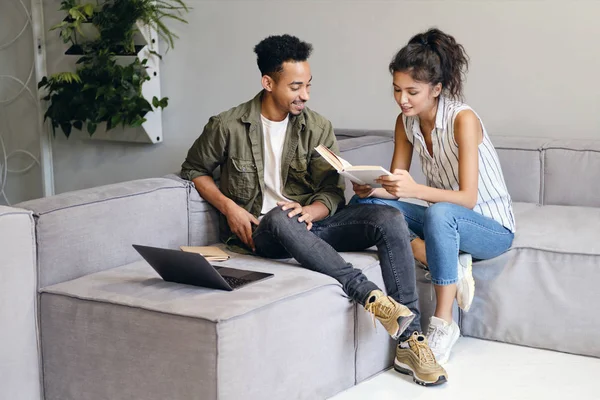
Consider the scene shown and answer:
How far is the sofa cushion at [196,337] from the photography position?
6.72 feet

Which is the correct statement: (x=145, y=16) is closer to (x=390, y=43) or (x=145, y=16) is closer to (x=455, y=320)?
(x=390, y=43)

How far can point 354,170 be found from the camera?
2547 millimetres

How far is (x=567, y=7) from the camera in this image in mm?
3486

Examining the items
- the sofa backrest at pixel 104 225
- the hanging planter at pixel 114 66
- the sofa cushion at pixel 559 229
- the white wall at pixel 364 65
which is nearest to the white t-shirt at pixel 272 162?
the sofa backrest at pixel 104 225

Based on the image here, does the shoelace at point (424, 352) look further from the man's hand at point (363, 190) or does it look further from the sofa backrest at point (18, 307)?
the sofa backrest at point (18, 307)

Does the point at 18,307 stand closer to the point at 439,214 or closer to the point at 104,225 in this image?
the point at 104,225

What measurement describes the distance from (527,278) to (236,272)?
3.30ft

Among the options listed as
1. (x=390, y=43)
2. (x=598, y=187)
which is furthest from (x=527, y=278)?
(x=390, y=43)

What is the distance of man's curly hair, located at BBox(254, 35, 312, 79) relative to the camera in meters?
2.76

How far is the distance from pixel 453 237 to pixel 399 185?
0.80ft

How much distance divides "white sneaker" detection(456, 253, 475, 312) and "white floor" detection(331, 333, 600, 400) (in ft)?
0.61

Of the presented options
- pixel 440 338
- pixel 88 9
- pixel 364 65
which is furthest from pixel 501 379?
pixel 88 9

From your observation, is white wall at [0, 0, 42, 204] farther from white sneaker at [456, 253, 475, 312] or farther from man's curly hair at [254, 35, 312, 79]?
white sneaker at [456, 253, 475, 312]

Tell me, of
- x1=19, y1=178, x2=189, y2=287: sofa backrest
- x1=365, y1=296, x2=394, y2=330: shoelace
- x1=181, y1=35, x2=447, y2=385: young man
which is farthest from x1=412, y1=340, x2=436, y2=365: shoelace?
x1=19, y1=178, x2=189, y2=287: sofa backrest
